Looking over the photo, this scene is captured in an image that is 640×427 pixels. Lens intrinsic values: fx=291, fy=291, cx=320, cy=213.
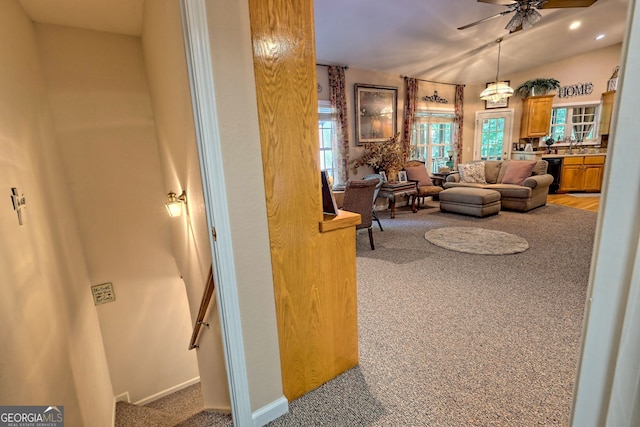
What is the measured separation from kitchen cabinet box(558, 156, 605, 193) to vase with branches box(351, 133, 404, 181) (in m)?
4.11

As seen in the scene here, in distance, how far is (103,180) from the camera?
9.98 feet

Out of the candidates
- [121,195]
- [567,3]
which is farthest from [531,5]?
[121,195]

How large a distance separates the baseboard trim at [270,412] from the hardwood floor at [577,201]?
6.34 m

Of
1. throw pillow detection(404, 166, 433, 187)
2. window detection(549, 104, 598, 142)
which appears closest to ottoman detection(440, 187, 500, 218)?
throw pillow detection(404, 166, 433, 187)

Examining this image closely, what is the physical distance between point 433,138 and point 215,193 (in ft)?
23.3

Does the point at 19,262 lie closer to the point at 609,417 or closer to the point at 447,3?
the point at 609,417

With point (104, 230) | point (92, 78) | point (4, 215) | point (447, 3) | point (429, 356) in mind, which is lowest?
point (429, 356)

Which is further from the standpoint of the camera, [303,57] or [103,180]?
[103,180]

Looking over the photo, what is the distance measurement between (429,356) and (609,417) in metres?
1.59

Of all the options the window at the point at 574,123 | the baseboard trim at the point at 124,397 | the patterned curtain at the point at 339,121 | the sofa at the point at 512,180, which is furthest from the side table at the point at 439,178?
the baseboard trim at the point at 124,397

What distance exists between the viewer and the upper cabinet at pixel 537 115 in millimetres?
6965

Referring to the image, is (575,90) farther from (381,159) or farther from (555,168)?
(381,159)

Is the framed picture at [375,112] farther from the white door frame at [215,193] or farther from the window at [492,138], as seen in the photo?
the white door frame at [215,193]

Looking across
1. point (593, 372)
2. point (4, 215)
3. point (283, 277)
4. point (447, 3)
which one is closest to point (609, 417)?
point (593, 372)
